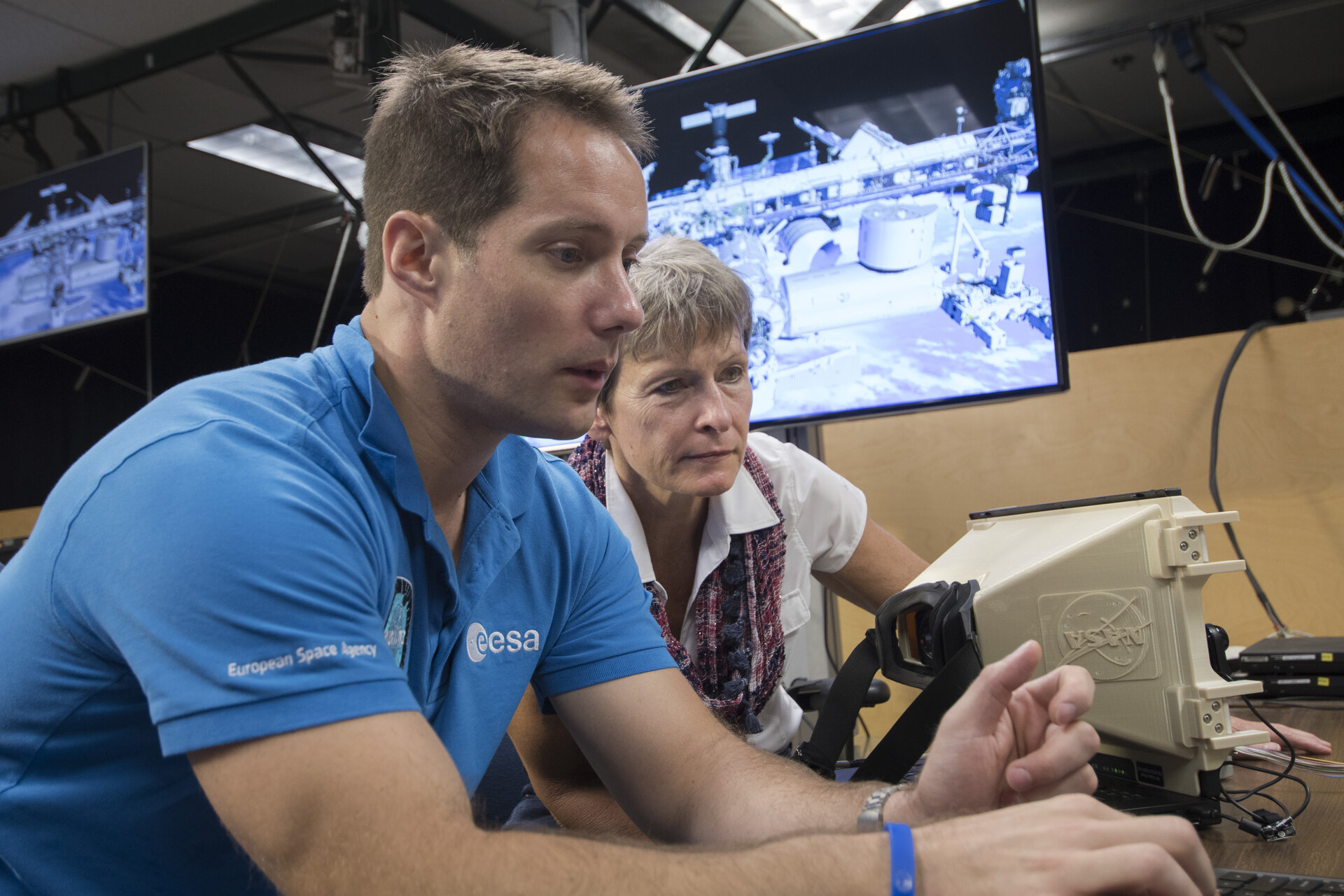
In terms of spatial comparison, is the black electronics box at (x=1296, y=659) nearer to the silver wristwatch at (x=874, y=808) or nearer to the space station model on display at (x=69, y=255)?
the silver wristwatch at (x=874, y=808)

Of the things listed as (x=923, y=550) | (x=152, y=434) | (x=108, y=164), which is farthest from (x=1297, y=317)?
(x=152, y=434)

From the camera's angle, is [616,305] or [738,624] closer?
[616,305]

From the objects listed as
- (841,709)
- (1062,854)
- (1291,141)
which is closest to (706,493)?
(841,709)

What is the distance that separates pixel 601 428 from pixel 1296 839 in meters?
0.98

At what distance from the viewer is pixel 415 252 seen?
91 cm

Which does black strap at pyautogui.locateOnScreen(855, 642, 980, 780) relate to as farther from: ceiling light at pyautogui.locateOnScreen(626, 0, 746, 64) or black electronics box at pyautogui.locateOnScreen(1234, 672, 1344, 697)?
ceiling light at pyautogui.locateOnScreen(626, 0, 746, 64)

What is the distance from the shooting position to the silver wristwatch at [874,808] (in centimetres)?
75

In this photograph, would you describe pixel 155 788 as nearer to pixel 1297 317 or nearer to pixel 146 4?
pixel 146 4

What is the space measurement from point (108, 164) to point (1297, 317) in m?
5.75

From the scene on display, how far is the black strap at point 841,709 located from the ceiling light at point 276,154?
176 inches

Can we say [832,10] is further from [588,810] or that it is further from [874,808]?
[874,808]

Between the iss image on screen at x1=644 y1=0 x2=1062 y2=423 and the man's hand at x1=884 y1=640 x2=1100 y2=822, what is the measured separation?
109cm

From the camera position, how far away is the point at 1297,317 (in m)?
5.38

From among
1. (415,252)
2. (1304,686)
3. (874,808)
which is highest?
(415,252)
